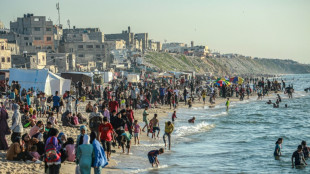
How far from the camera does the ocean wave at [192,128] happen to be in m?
25.7

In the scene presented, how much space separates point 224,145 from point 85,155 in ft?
47.8

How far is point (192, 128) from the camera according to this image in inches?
1107

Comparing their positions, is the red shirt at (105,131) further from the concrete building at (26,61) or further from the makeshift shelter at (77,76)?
the concrete building at (26,61)

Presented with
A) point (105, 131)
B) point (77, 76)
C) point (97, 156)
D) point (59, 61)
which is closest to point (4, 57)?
point (59, 61)

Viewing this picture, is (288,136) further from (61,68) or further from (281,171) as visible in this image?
(61,68)

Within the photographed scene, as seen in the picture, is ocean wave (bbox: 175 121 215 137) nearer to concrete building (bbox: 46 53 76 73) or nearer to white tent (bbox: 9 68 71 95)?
white tent (bbox: 9 68 71 95)

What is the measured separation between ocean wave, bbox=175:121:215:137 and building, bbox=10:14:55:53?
185 feet

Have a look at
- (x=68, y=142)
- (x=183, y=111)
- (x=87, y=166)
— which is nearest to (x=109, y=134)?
(x=68, y=142)

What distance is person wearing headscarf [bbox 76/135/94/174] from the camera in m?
9.52

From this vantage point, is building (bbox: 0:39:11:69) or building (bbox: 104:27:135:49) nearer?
building (bbox: 0:39:11:69)

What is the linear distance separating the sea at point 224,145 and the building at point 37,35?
48819mm

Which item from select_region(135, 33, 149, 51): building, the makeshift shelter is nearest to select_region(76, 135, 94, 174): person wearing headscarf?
the makeshift shelter

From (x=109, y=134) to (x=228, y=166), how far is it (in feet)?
19.7

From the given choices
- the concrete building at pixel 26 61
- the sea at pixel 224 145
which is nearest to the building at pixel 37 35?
the concrete building at pixel 26 61
